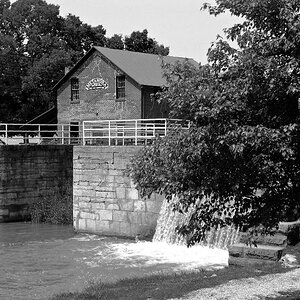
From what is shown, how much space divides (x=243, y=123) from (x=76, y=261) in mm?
12339

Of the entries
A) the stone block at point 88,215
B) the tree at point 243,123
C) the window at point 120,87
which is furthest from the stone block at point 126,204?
the window at point 120,87

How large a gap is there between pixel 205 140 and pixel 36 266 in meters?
11.9

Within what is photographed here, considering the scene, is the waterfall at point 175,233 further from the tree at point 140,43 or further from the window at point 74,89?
the tree at point 140,43

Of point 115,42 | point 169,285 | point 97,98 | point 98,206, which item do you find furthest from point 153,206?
point 115,42

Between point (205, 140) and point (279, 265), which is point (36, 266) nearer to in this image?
point (279, 265)

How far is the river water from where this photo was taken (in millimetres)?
15906

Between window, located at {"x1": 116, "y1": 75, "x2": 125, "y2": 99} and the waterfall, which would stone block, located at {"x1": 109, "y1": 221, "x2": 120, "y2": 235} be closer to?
the waterfall

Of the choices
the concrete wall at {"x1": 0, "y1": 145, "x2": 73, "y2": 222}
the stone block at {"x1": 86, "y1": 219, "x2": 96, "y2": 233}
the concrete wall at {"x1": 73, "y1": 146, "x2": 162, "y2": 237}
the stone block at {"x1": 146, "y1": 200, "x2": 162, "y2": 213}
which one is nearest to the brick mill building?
the concrete wall at {"x1": 0, "y1": 145, "x2": 73, "y2": 222}

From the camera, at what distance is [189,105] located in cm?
805

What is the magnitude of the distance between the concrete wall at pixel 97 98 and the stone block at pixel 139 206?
1480 centimetres

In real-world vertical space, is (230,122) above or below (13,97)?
below

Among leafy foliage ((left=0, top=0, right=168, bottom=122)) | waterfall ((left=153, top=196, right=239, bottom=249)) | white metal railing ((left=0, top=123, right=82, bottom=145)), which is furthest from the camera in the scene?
leafy foliage ((left=0, top=0, right=168, bottom=122))

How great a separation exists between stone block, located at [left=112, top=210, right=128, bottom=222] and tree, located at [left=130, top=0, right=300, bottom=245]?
15.5 m

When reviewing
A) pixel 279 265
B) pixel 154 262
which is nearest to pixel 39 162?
pixel 154 262
